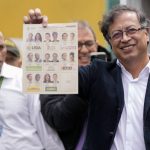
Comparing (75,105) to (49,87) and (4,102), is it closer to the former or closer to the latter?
(49,87)

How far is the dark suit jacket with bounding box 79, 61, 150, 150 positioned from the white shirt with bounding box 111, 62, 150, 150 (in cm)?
3

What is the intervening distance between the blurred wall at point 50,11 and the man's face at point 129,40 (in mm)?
2885

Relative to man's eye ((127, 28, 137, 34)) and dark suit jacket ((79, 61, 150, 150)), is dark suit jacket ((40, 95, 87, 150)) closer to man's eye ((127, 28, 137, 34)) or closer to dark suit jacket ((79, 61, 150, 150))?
dark suit jacket ((79, 61, 150, 150))

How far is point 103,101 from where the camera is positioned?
2377mm

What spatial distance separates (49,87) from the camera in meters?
2.38

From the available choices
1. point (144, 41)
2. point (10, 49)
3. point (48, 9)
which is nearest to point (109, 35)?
point (144, 41)

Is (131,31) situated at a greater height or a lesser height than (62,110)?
greater

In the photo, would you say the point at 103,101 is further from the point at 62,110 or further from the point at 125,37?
the point at 125,37

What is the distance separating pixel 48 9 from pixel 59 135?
304cm

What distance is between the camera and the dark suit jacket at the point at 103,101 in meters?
2.32

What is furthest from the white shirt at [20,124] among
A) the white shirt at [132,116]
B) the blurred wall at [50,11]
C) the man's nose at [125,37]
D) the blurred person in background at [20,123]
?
the blurred wall at [50,11]

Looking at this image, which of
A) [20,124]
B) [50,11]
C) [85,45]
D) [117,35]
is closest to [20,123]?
[20,124]

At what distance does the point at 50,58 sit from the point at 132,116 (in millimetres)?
490

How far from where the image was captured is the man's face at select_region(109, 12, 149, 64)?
2.35 metres
